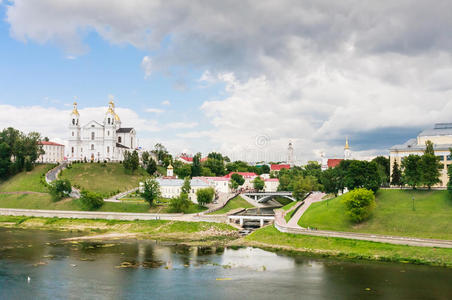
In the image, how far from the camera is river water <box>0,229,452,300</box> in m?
34.5

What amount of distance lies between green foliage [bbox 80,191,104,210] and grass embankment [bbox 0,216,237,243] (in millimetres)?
5506

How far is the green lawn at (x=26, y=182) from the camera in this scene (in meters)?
98.1

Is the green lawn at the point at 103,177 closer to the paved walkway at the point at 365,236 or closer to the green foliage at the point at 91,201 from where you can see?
the green foliage at the point at 91,201

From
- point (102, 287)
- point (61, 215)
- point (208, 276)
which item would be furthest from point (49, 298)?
point (61, 215)

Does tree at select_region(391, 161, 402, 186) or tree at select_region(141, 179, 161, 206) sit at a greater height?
tree at select_region(391, 161, 402, 186)

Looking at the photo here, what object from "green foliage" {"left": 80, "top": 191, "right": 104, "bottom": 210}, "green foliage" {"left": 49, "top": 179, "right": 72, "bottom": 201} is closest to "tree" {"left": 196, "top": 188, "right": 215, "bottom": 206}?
"green foliage" {"left": 80, "top": 191, "right": 104, "bottom": 210}

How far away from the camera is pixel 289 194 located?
344 ft

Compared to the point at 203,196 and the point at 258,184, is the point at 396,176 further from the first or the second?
the point at 258,184

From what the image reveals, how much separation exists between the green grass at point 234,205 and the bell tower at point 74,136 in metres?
56.7

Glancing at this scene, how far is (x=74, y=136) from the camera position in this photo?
126m

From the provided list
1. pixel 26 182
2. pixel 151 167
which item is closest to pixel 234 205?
pixel 151 167

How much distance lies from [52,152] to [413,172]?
11177 centimetres

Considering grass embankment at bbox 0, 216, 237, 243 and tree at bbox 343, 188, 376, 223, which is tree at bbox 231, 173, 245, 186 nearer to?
grass embankment at bbox 0, 216, 237, 243

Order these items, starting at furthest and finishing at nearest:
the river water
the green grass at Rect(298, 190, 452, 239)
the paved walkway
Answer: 1. the green grass at Rect(298, 190, 452, 239)
2. the paved walkway
3. the river water
